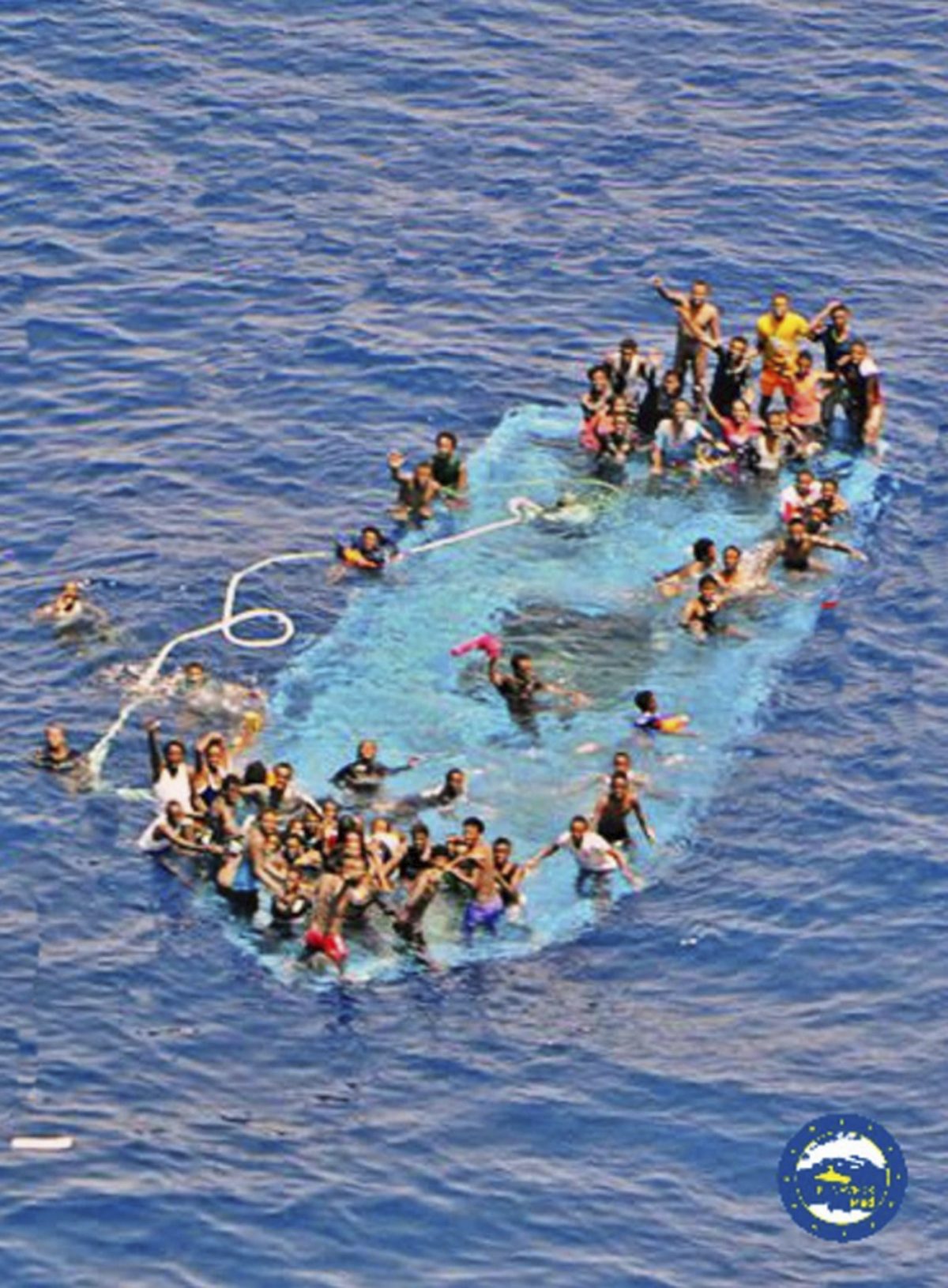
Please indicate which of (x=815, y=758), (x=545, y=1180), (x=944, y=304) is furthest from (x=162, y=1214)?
(x=944, y=304)

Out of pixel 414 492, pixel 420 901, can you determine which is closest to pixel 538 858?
pixel 420 901

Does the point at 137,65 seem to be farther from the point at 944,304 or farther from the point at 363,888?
the point at 363,888

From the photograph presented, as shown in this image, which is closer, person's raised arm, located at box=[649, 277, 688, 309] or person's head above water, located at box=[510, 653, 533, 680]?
person's head above water, located at box=[510, 653, 533, 680]

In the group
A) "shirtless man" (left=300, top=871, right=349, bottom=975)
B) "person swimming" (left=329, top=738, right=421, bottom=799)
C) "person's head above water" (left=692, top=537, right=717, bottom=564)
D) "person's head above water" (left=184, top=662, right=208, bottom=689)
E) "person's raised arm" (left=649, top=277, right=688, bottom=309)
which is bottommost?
"shirtless man" (left=300, top=871, right=349, bottom=975)

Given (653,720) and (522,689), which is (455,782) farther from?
(653,720)

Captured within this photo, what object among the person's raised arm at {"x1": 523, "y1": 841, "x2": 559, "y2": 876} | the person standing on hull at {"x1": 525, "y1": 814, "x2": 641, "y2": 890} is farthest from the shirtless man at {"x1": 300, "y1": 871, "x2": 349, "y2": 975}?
the person standing on hull at {"x1": 525, "y1": 814, "x2": 641, "y2": 890}

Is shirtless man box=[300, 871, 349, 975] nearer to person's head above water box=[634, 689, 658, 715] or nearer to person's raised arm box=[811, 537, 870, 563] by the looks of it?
person's head above water box=[634, 689, 658, 715]
